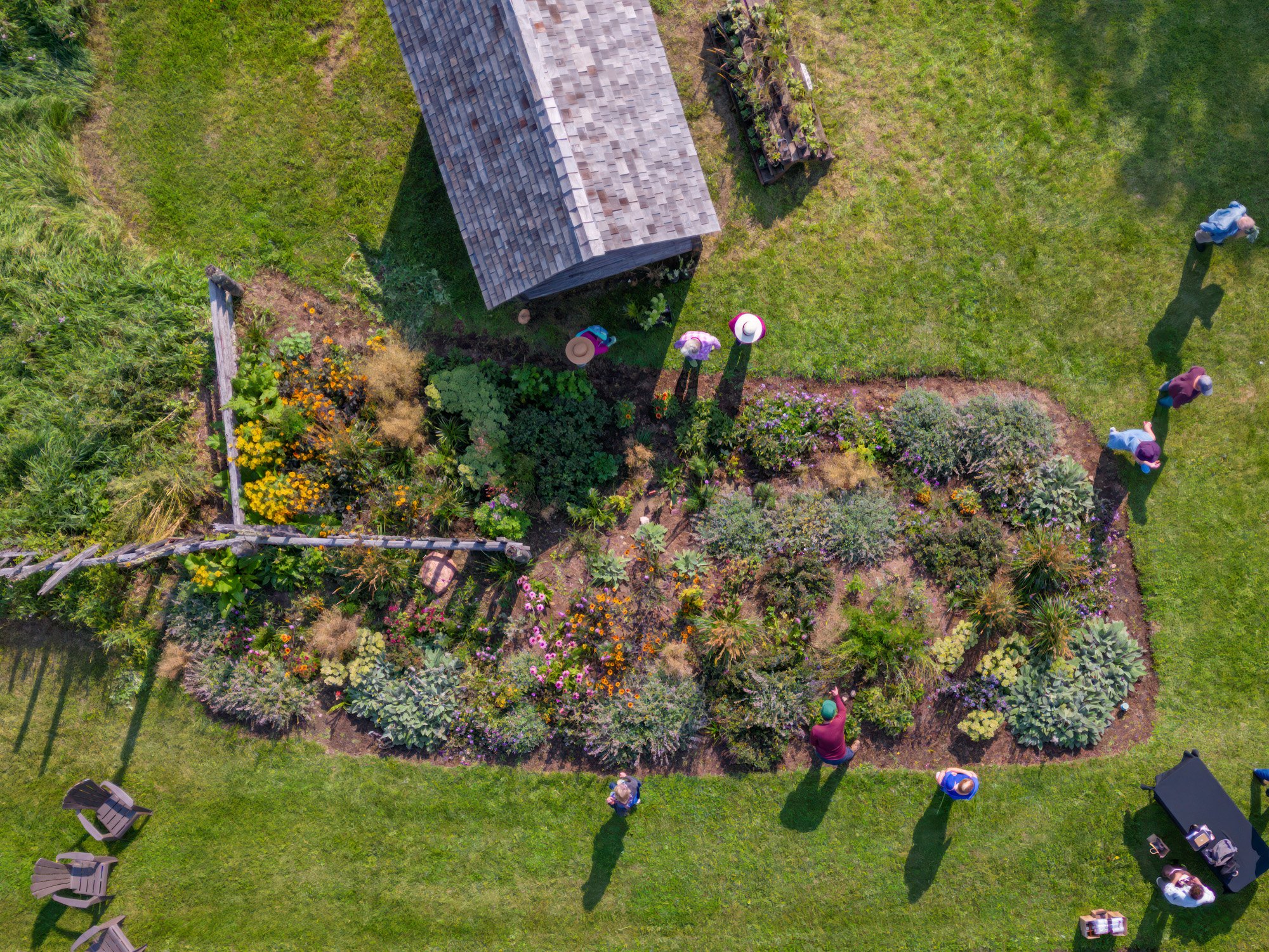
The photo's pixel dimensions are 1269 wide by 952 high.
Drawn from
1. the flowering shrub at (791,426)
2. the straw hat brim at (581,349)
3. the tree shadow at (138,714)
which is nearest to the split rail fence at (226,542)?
the tree shadow at (138,714)

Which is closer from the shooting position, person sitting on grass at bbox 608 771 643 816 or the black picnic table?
person sitting on grass at bbox 608 771 643 816

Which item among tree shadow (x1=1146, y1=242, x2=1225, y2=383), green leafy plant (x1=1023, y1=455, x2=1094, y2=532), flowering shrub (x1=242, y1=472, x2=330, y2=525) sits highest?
flowering shrub (x1=242, y1=472, x2=330, y2=525)

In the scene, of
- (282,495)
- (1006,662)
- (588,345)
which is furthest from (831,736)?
(282,495)

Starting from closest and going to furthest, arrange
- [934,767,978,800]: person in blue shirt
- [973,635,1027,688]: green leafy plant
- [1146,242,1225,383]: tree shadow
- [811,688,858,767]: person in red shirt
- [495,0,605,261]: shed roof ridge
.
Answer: [495,0,605,261]: shed roof ridge → [811,688,858,767]: person in red shirt → [934,767,978,800]: person in blue shirt → [973,635,1027,688]: green leafy plant → [1146,242,1225,383]: tree shadow

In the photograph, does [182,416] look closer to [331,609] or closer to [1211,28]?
[331,609]

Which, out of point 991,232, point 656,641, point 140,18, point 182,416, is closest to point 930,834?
point 656,641

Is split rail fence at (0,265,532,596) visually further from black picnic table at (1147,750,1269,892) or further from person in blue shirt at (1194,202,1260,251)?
person in blue shirt at (1194,202,1260,251)

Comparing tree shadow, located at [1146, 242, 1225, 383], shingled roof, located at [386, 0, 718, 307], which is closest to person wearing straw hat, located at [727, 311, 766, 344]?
shingled roof, located at [386, 0, 718, 307]
